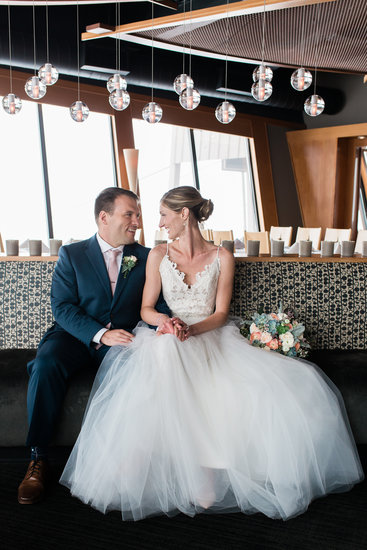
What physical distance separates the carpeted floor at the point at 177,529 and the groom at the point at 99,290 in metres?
0.54

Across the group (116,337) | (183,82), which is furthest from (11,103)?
(116,337)

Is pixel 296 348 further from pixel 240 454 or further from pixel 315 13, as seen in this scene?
pixel 315 13

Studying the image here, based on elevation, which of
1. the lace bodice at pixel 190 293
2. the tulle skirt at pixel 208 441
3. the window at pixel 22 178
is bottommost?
the tulle skirt at pixel 208 441

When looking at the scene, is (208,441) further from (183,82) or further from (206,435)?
(183,82)

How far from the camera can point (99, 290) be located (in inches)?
133

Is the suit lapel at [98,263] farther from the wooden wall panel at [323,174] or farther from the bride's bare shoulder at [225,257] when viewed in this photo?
the wooden wall panel at [323,174]

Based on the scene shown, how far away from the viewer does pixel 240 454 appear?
266 cm

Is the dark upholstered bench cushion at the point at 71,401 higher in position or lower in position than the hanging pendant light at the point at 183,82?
lower

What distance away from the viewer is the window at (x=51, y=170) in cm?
972

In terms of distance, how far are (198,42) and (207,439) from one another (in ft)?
21.6

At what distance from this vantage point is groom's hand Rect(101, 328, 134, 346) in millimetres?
3163

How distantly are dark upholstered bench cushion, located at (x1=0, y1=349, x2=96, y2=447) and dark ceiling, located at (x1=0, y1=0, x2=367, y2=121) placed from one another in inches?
Result: 177

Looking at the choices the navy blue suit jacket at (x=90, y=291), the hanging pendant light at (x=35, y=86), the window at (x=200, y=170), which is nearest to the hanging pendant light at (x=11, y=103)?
the hanging pendant light at (x=35, y=86)

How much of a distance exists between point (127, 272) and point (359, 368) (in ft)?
4.53
